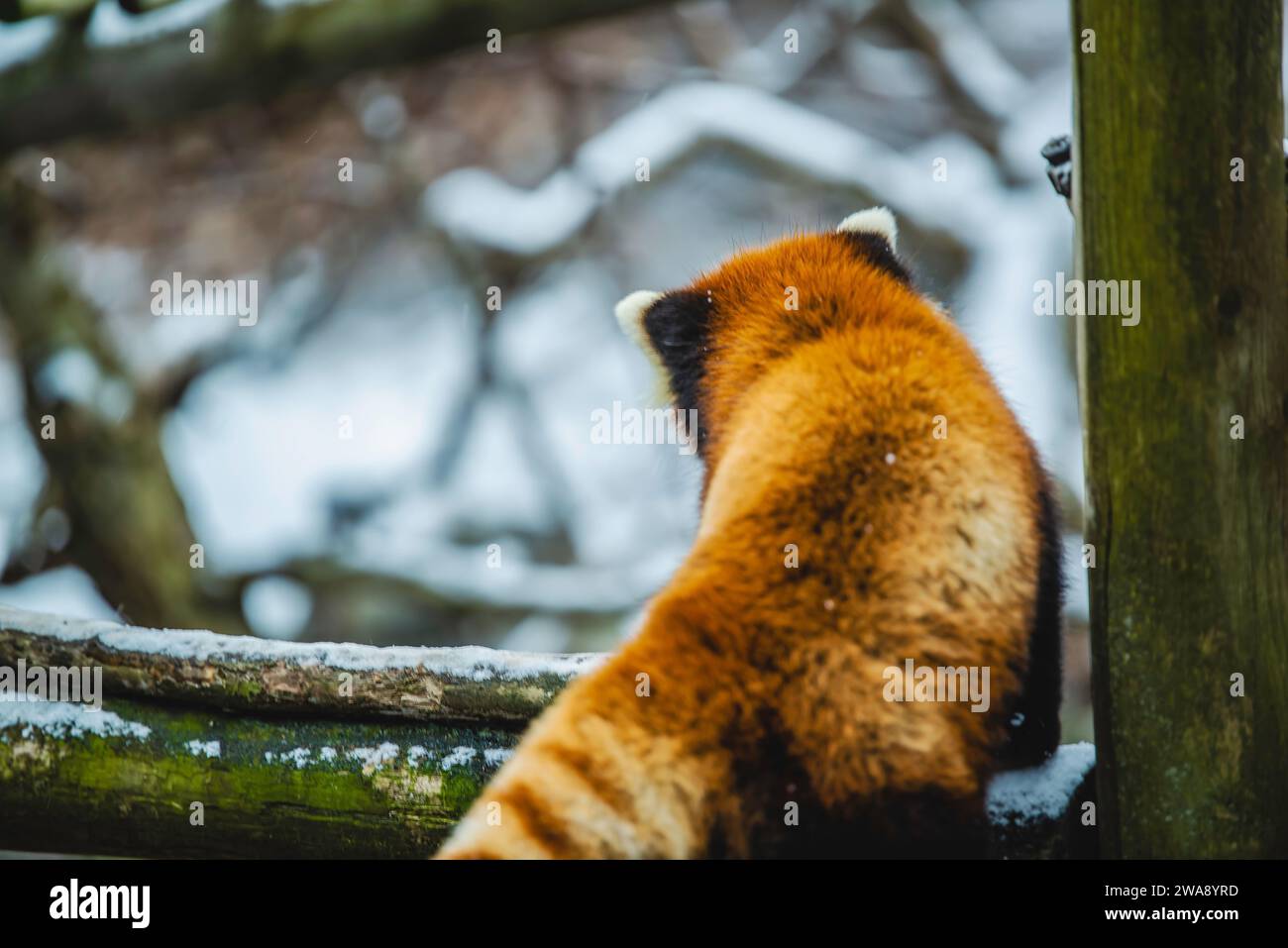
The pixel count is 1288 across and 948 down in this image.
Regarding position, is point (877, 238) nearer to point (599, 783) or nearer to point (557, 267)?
point (599, 783)

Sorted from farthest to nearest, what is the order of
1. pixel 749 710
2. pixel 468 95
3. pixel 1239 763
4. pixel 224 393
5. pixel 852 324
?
pixel 468 95
pixel 224 393
pixel 852 324
pixel 1239 763
pixel 749 710

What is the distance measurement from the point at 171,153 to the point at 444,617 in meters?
3.23

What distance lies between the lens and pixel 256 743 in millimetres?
1762

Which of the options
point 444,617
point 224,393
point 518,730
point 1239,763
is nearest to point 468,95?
point 224,393

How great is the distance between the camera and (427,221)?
6.35 m

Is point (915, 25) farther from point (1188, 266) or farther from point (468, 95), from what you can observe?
point (1188, 266)

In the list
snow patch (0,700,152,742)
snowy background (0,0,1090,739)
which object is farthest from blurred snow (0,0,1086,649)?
snow patch (0,700,152,742)

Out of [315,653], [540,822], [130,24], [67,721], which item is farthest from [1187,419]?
[130,24]

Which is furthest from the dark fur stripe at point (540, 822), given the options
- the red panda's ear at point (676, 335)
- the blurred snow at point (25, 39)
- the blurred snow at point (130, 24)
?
the blurred snow at point (25, 39)

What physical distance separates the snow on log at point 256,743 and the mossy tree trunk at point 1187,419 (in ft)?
2.46

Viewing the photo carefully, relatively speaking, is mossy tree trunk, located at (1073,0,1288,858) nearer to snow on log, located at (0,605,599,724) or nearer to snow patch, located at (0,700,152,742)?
snow on log, located at (0,605,599,724)

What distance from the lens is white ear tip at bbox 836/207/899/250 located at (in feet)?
5.98

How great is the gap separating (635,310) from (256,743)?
0.83 meters

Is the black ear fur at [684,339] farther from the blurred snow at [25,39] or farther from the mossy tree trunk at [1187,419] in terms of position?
→ the blurred snow at [25,39]
